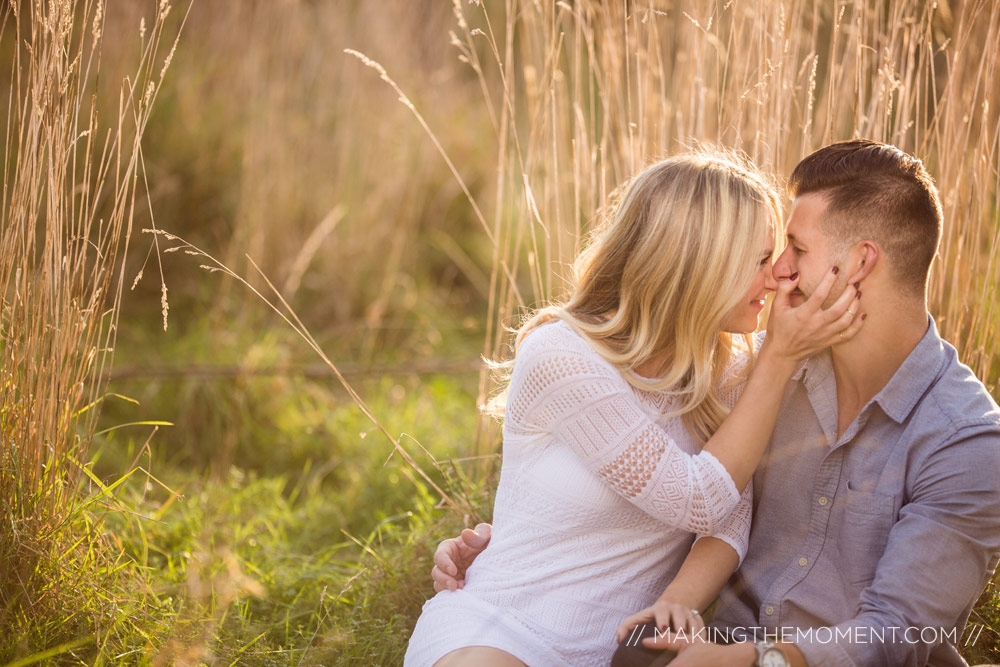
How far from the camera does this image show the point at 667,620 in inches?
67.6

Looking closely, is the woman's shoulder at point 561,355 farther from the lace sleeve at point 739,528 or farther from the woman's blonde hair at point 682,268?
the lace sleeve at point 739,528

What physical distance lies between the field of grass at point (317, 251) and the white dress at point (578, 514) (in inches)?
19.5

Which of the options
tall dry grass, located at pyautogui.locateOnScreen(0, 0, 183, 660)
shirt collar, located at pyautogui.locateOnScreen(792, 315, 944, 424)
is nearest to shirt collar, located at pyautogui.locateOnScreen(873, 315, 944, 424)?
shirt collar, located at pyautogui.locateOnScreen(792, 315, 944, 424)

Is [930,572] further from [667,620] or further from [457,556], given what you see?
[457,556]

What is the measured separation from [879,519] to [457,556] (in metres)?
0.95

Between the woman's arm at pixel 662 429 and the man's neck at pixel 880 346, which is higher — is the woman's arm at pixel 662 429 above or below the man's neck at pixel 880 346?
below

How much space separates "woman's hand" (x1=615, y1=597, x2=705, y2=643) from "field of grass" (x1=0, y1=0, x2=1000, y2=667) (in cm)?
77

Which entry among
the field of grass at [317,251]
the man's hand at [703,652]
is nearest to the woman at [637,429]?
the man's hand at [703,652]

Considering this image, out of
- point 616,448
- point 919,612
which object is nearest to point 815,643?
point 919,612

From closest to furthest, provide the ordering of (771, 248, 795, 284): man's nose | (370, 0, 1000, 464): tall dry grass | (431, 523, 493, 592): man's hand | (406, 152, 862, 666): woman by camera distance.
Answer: (406, 152, 862, 666): woman
(771, 248, 795, 284): man's nose
(431, 523, 493, 592): man's hand
(370, 0, 1000, 464): tall dry grass

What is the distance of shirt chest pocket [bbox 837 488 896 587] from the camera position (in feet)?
5.85

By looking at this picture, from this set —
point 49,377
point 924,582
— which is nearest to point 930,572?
point 924,582

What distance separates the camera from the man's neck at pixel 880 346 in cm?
185

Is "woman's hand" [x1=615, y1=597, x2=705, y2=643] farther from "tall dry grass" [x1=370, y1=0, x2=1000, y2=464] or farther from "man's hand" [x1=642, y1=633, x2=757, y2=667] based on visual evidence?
"tall dry grass" [x1=370, y1=0, x2=1000, y2=464]
